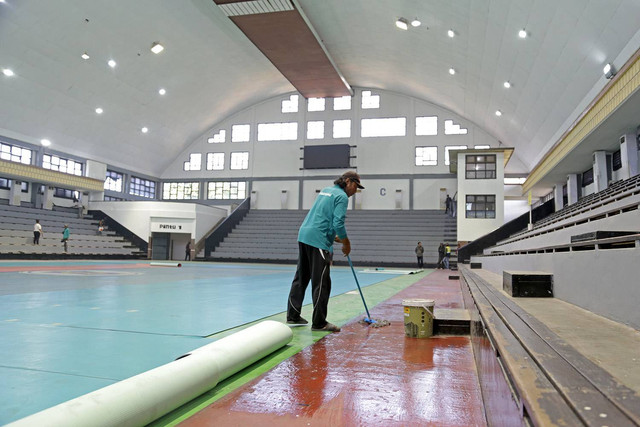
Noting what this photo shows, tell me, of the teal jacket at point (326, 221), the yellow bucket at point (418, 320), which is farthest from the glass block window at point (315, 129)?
the yellow bucket at point (418, 320)

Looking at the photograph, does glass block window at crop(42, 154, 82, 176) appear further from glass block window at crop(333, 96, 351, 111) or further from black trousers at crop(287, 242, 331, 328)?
black trousers at crop(287, 242, 331, 328)

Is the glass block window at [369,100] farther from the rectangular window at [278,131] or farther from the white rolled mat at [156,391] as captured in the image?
the white rolled mat at [156,391]

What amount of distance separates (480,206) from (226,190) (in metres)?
19.9

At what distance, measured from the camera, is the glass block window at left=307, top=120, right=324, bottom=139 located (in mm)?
34406

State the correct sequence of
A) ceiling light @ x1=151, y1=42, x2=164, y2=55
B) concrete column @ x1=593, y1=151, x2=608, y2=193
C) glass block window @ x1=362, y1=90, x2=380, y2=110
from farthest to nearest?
1. glass block window @ x1=362, y1=90, x2=380, y2=110
2. ceiling light @ x1=151, y1=42, x2=164, y2=55
3. concrete column @ x1=593, y1=151, x2=608, y2=193

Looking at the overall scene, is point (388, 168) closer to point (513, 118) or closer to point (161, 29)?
point (513, 118)

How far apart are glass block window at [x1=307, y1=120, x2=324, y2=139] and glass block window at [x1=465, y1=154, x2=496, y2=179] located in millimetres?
13029

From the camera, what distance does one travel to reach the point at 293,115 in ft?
115

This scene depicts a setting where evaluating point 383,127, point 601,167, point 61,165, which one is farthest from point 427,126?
point 61,165

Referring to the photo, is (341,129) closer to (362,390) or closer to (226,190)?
(226,190)

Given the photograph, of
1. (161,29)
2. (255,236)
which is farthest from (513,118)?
(161,29)

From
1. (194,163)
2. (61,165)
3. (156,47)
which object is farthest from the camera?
(194,163)

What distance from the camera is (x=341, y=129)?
1344 inches

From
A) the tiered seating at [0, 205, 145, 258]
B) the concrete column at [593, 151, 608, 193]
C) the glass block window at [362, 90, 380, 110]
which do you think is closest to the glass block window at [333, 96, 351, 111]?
the glass block window at [362, 90, 380, 110]
